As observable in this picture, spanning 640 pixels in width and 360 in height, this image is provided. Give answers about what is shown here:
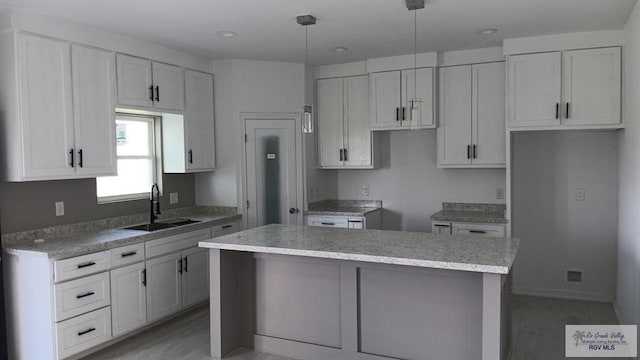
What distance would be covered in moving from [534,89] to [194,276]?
3657 mm

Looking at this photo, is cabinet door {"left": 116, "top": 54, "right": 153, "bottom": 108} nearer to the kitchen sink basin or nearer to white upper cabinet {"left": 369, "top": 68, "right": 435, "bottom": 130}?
the kitchen sink basin

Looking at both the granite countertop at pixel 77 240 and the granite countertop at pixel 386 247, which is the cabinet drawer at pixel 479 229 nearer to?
the granite countertop at pixel 386 247

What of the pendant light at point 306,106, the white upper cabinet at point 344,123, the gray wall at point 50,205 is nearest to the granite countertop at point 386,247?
the pendant light at point 306,106

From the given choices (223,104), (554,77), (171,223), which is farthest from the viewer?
(223,104)

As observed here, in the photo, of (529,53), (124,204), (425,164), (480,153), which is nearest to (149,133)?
(124,204)

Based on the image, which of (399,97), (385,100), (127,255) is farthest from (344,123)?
(127,255)

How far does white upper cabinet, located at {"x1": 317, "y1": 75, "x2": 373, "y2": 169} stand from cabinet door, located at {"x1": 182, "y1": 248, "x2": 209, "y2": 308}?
1.80 metres

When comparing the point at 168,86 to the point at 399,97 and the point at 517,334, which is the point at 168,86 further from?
the point at 517,334

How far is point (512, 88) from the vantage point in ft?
14.7

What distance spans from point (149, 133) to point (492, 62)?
3560mm

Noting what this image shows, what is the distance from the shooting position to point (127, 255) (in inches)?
148

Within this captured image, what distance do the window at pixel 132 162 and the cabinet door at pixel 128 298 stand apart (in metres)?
0.85

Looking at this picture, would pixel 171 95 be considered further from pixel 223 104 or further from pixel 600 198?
pixel 600 198

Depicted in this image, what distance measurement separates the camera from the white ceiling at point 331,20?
337cm
